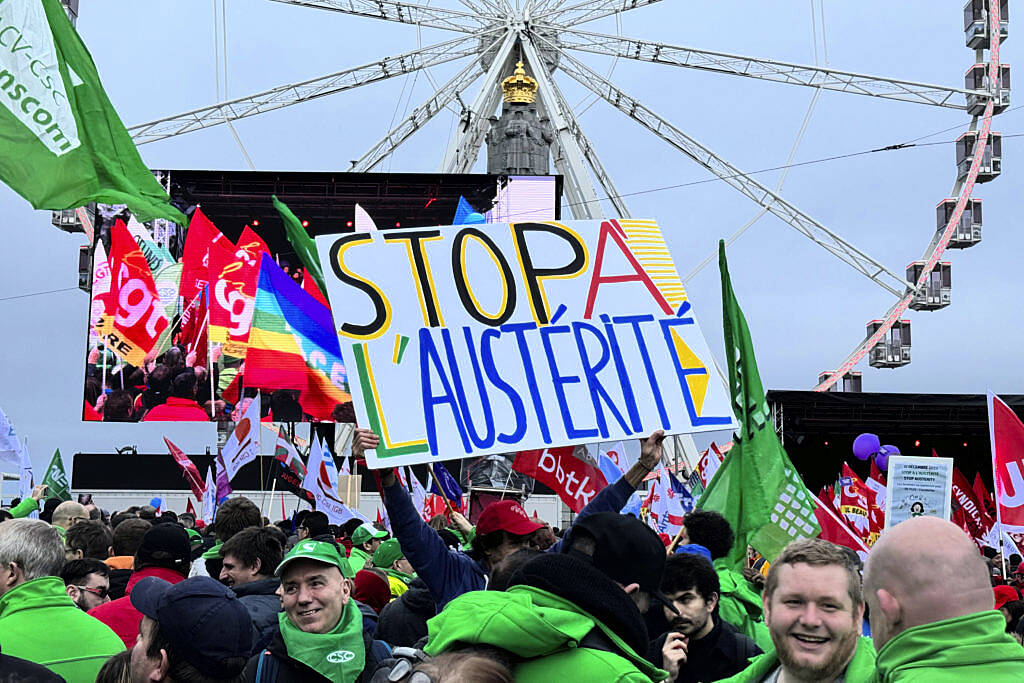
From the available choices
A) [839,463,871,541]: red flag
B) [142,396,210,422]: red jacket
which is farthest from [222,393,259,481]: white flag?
[142,396,210,422]: red jacket

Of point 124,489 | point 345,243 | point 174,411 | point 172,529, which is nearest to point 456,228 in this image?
point 345,243

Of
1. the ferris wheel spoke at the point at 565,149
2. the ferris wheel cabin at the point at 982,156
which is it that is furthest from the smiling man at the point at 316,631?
the ferris wheel cabin at the point at 982,156

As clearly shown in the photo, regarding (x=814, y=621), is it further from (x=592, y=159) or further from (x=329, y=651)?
(x=592, y=159)

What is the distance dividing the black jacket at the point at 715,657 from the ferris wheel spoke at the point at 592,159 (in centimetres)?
2499

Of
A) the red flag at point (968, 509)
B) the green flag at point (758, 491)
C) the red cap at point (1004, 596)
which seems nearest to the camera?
the green flag at point (758, 491)

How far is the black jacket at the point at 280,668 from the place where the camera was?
344 cm

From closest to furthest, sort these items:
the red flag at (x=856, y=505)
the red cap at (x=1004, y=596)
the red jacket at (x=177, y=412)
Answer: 1. the red cap at (x=1004, y=596)
2. the red flag at (x=856, y=505)
3. the red jacket at (x=177, y=412)

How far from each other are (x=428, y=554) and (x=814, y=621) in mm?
1714

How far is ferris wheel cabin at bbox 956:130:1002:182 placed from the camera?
86.4 ft

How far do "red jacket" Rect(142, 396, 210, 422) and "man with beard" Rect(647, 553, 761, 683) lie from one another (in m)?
22.3

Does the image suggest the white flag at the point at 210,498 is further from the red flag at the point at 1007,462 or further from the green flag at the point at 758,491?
the green flag at the point at 758,491

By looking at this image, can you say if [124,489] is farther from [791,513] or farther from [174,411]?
[791,513]

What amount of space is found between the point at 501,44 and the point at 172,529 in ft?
89.2

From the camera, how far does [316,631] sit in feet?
11.6
